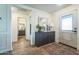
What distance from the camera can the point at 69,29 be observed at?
172 cm

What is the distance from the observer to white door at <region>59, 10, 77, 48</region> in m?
1.66

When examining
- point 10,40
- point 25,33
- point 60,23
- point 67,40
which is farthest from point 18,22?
point 67,40

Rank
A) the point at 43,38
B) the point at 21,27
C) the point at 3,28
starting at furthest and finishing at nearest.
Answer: the point at 43,38 < the point at 21,27 < the point at 3,28

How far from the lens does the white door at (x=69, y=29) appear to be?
65.3 inches

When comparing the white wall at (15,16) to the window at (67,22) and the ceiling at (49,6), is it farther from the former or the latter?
the window at (67,22)

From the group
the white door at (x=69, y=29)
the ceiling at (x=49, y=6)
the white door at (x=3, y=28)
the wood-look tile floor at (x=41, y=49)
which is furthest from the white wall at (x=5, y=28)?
the white door at (x=69, y=29)

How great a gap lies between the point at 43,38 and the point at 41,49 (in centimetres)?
25

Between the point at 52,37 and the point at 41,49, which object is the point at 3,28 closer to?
the point at 41,49

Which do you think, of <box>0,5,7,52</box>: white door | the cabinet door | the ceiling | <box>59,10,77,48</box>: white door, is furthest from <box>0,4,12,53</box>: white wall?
<box>59,10,77,48</box>: white door

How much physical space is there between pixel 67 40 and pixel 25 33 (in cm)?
83

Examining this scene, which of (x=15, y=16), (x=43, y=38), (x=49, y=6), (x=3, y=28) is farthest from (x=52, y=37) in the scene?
(x=3, y=28)

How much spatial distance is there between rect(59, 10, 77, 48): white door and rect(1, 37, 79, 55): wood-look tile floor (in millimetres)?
116

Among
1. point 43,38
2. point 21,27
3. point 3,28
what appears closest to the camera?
point 3,28

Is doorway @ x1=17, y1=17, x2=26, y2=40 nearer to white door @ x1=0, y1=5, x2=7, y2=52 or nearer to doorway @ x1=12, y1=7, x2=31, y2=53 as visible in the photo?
doorway @ x1=12, y1=7, x2=31, y2=53
